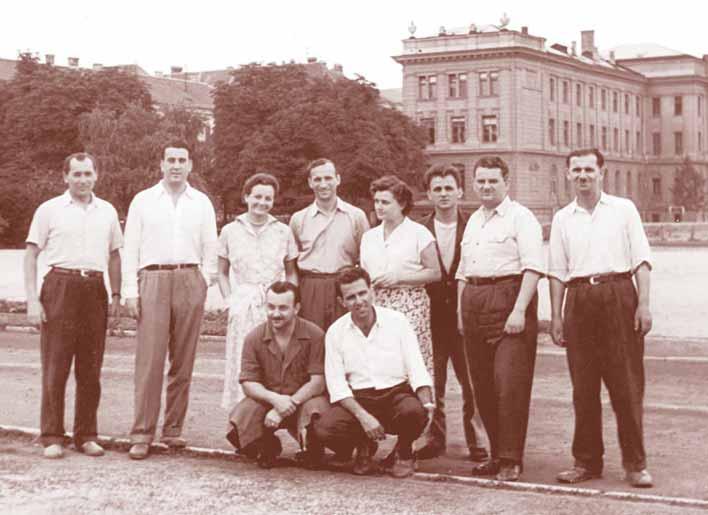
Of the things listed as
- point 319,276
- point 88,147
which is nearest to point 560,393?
point 319,276

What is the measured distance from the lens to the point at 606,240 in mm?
8602

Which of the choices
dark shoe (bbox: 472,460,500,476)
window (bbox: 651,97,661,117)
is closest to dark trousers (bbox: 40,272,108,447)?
dark shoe (bbox: 472,460,500,476)

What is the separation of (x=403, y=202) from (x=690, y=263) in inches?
1677

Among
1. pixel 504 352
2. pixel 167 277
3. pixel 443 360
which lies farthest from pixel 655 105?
pixel 504 352

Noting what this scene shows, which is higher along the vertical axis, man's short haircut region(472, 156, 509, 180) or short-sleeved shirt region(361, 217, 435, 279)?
man's short haircut region(472, 156, 509, 180)

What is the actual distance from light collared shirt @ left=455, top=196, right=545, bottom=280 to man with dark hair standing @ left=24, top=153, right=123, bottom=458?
2.94 meters

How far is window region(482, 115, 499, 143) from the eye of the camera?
103312 millimetres

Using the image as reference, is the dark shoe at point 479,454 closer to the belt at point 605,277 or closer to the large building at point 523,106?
the belt at point 605,277

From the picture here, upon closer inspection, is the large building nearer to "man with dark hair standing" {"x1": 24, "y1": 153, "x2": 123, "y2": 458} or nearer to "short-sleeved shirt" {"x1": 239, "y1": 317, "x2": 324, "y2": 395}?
"man with dark hair standing" {"x1": 24, "y1": 153, "x2": 123, "y2": 458}

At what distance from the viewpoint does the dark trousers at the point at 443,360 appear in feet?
32.1

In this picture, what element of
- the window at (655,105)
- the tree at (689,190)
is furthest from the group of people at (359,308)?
the window at (655,105)

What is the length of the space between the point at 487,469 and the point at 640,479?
106 centimetres

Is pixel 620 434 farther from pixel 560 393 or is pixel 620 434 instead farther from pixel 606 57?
pixel 606 57

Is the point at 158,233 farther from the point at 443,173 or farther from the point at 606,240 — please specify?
the point at 606,240
